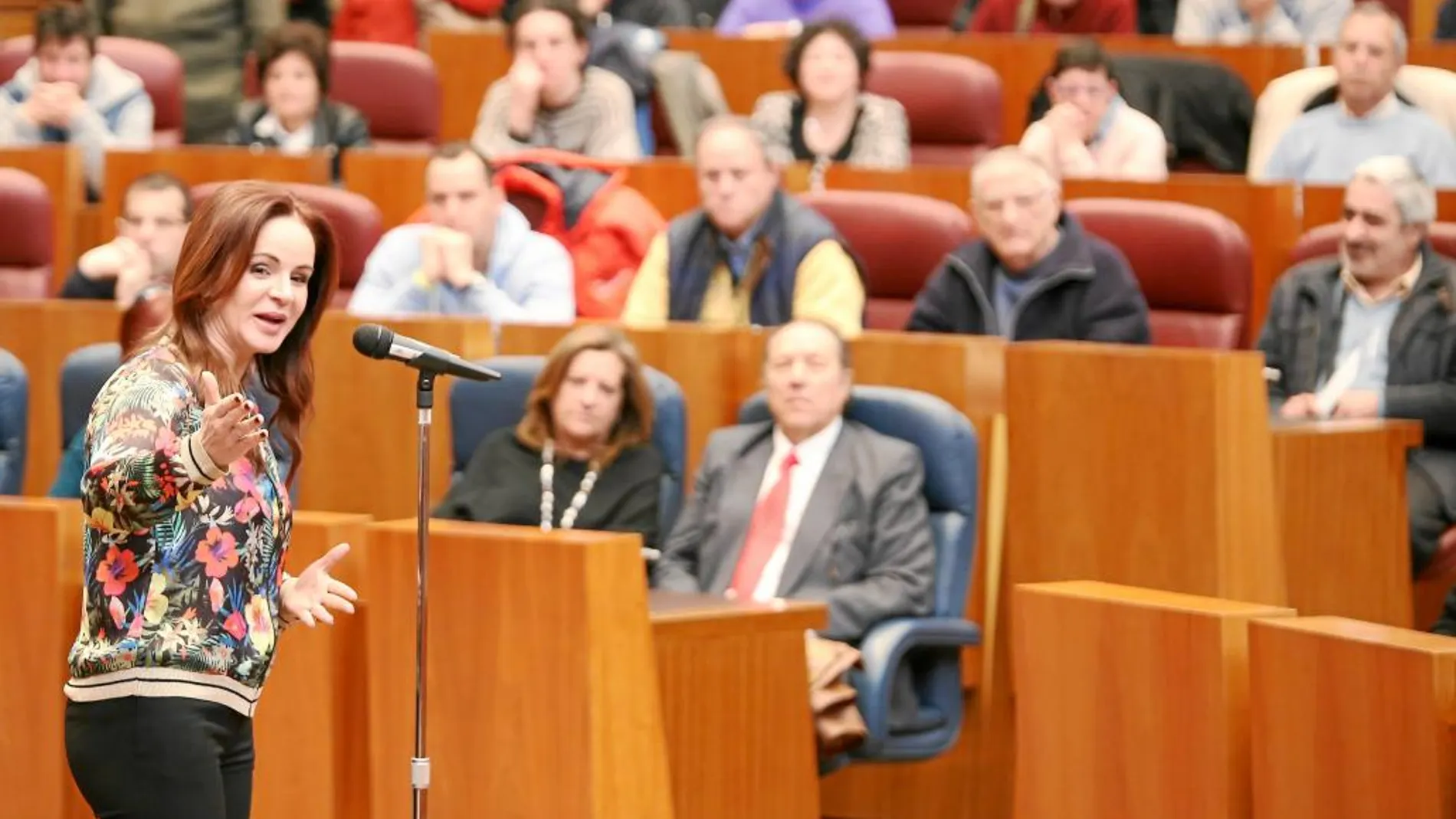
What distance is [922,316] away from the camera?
10.3 ft

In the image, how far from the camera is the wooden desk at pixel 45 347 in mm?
3080

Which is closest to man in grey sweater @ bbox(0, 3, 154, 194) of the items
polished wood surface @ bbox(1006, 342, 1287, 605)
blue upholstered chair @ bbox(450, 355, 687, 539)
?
blue upholstered chair @ bbox(450, 355, 687, 539)

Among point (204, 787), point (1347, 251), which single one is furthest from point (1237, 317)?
point (204, 787)

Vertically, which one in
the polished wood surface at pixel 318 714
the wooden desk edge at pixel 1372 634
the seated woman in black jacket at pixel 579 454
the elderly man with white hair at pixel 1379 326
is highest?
the elderly man with white hair at pixel 1379 326

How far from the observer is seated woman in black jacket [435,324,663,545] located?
276cm

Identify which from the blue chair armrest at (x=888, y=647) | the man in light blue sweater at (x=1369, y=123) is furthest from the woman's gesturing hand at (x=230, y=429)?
the man in light blue sweater at (x=1369, y=123)

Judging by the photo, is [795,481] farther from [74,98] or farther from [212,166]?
[74,98]

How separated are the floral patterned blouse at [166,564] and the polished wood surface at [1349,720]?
0.81 meters

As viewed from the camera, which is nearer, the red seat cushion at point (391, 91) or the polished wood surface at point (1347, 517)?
the polished wood surface at point (1347, 517)

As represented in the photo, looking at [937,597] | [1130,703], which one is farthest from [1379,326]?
[1130,703]

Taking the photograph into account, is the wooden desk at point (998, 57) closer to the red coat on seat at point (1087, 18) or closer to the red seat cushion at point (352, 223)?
the red coat on seat at point (1087, 18)

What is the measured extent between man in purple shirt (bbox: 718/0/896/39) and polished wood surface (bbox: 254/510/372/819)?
2.39 meters

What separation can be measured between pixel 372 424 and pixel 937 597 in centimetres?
71

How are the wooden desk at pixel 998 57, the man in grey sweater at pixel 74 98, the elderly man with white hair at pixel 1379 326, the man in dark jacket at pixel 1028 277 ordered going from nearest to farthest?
the elderly man with white hair at pixel 1379 326, the man in dark jacket at pixel 1028 277, the man in grey sweater at pixel 74 98, the wooden desk at pixel 998 57
